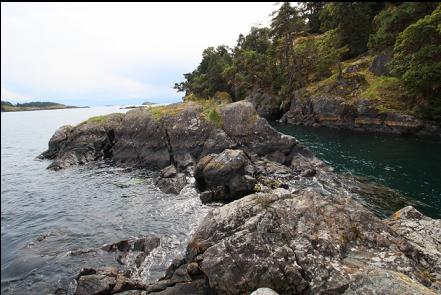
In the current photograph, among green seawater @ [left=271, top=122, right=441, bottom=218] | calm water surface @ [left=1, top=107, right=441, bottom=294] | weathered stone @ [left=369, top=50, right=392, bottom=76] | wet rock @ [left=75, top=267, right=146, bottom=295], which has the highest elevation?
weathered stone @ [left=369, top=50, right=392, bottom=76]

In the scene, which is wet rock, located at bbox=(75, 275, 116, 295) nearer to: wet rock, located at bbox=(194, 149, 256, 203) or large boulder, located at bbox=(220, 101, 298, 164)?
wet rock, located at bbox=(194, 149, 256, 203)

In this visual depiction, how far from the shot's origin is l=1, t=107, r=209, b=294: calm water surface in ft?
52.0

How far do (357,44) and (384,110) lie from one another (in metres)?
30.0

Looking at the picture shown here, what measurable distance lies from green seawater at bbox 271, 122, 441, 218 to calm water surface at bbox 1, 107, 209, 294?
1660cm

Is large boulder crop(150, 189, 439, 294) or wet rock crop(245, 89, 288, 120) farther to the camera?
wet rock crop(245, 89, 288, 120)

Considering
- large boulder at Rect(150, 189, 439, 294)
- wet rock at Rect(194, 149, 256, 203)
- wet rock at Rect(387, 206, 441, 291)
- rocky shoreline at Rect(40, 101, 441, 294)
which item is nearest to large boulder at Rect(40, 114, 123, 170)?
wet rock at Rect(194, 149, 256, 203)

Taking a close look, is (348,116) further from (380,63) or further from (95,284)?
(95,284)

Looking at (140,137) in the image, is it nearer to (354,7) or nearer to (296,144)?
(296,144)

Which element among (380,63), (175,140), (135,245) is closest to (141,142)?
(175,140)

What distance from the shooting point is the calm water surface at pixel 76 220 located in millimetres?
15836

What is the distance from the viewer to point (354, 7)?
71000 mm

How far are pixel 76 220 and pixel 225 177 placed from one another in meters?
11.2

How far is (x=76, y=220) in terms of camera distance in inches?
874

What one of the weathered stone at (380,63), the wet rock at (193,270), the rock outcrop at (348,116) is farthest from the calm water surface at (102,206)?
the weathered stone at (380,63)
